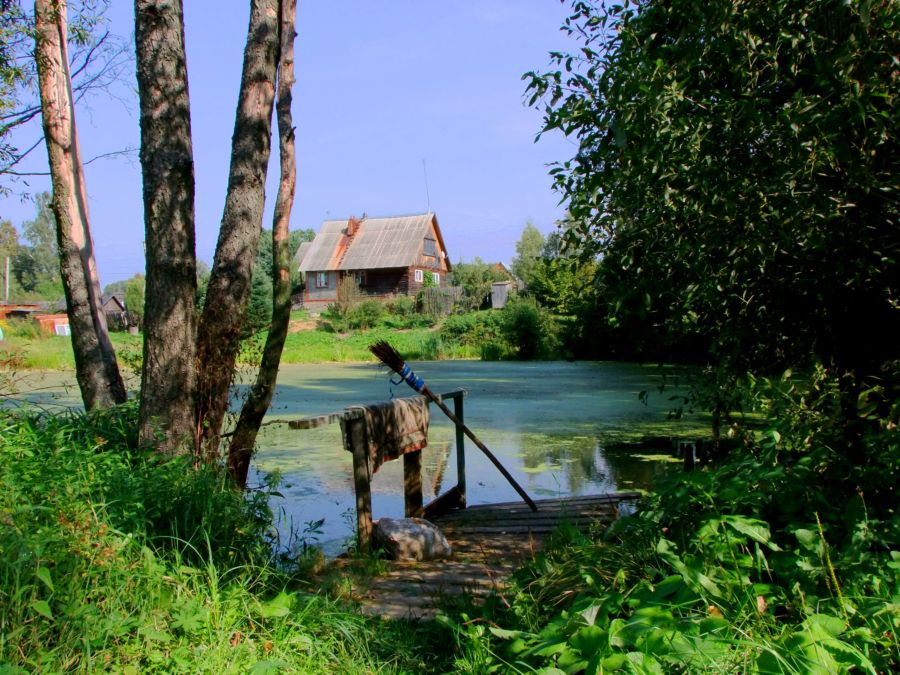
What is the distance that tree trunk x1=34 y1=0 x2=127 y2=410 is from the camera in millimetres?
5039

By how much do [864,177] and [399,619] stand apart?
263 centimetres

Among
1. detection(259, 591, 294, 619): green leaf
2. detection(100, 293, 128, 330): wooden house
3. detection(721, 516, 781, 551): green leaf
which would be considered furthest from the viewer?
detection(100, 293, 128, 330): wooden house

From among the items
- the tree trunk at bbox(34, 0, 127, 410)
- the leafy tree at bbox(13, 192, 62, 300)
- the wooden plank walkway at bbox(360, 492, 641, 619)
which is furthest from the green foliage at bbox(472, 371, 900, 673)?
the leafy tree at bbox(13, 192, 62, 300)

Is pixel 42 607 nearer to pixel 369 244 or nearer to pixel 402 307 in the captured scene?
pixel 402 307

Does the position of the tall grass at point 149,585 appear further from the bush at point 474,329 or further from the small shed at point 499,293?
the small shed at point 499,293

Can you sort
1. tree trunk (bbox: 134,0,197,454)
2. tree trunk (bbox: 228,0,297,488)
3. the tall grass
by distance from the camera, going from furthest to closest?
tree trunk (bbox: 228,0,297,488) < tree trunk (bbox: 134,0,197,454) < the tall grass

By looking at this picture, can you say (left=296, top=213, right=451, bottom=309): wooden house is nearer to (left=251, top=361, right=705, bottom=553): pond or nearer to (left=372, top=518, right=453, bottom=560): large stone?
(left=251, top=361, right=705, bottom=553): pond

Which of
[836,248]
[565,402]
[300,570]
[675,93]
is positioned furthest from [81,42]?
[565,402]

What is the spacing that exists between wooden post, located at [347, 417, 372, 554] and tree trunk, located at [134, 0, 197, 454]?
117 cm

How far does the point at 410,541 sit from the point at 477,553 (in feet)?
1.57

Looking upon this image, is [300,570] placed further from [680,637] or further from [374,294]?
[374,294]

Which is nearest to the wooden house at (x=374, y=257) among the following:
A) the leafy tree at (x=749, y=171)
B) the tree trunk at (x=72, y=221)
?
the tree trunk at (x=72, y=221)

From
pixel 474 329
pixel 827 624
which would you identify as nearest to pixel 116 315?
pixel 474 329

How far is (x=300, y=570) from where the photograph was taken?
4.07m
